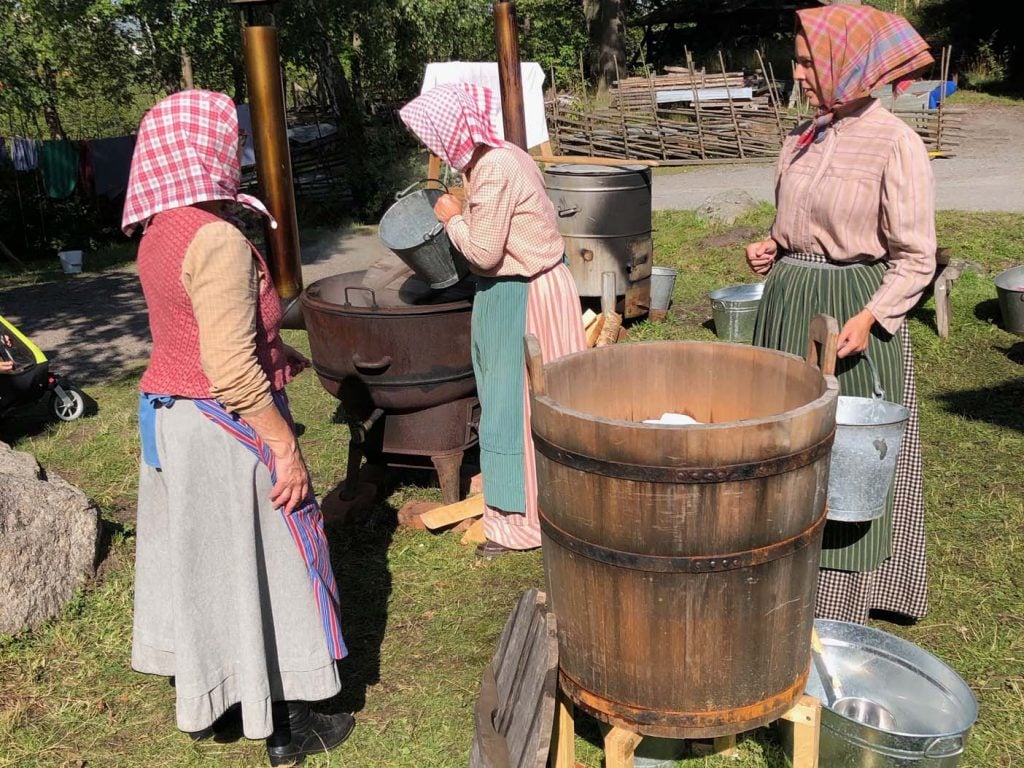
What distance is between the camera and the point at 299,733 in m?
2.79

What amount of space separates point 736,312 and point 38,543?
15.7ft

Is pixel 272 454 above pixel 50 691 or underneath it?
above

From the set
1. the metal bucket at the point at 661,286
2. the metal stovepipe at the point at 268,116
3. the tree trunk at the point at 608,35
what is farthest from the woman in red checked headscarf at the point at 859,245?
the tree trunk at the point at 608,35

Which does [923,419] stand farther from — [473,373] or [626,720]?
[626,720]

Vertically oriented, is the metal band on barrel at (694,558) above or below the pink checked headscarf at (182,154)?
below

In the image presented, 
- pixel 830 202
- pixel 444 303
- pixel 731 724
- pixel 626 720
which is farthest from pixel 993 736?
pixel 444 303

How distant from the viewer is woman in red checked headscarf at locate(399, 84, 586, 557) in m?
3.46

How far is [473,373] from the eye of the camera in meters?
4.21

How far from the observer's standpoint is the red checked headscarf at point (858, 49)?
2580mm

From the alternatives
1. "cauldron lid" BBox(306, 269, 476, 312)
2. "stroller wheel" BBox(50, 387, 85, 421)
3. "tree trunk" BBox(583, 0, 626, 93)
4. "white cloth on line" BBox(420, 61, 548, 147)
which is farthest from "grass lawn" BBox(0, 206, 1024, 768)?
"tree trunk" BBox(583, 0, 626, 93)

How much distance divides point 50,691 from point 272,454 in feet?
5.13

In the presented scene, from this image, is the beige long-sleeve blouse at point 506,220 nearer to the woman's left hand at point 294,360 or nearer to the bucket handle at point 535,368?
the woman's left hand at point 294,360

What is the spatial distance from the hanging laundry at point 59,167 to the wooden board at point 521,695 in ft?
38.2

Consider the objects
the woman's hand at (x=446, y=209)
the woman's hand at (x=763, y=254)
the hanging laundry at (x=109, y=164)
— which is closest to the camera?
the woman's hand at (x=763, y=254)
